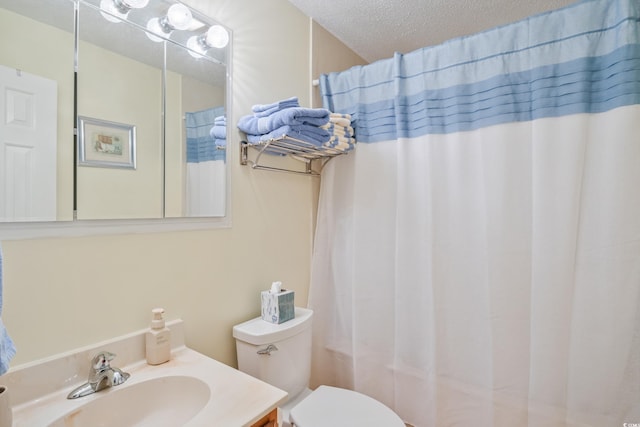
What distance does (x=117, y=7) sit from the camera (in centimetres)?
102

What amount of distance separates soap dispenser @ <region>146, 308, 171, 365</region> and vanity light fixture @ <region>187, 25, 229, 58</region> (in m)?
0.97

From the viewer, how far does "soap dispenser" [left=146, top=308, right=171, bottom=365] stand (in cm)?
102

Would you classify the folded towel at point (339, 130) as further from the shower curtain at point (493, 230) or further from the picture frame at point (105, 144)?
the picture frame at point (105, 144)

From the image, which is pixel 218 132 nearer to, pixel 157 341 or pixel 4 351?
pixel 157 341

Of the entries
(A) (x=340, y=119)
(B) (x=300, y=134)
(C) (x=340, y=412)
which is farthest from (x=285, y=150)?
(C) (x=340, y=412)

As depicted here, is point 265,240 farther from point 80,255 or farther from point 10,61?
point 10,61

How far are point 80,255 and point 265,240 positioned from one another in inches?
29.1

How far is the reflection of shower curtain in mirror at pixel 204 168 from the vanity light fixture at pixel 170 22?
282 millimetres

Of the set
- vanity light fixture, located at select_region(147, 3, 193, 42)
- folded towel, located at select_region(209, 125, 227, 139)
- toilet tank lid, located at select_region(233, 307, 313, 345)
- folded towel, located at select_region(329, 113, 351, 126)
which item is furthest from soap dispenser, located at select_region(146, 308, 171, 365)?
folded towel, located at select_region(329, 113, 351, 126)

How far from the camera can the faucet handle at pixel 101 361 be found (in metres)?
0.88

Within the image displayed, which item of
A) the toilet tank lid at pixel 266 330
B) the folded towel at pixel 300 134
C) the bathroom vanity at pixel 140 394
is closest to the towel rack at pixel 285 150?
the folded towel at pixel 300 134

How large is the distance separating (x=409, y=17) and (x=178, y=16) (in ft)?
4.08

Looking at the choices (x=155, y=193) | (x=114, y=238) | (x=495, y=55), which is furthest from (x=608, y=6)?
(x=114, y=238)

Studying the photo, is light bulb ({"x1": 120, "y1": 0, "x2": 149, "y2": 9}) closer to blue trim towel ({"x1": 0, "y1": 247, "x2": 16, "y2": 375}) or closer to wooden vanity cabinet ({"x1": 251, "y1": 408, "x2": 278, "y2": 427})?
blue trim towel ({"x1": 0, "y1": 247, "x2": 16, "y2": 375})
